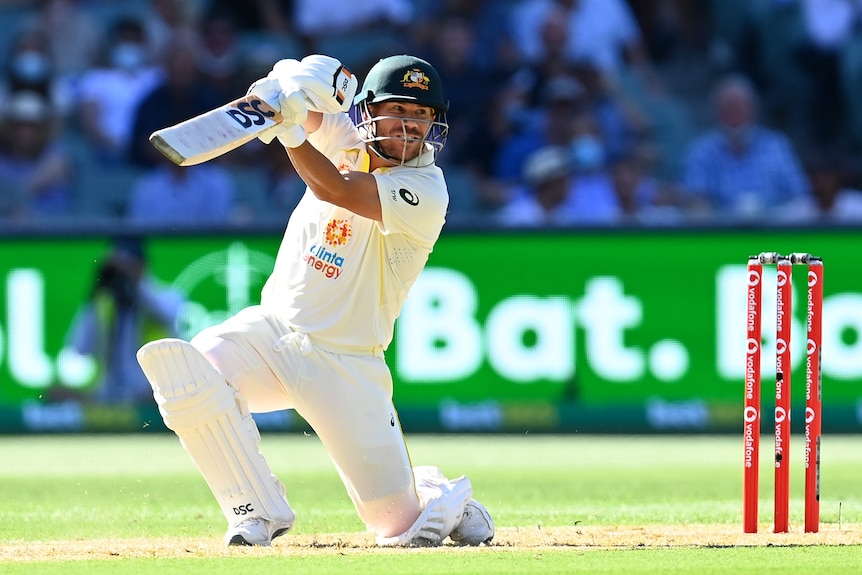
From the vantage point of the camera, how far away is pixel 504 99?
1203cm

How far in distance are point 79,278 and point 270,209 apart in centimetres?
198

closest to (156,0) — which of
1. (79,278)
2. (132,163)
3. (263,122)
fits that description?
(132,163)

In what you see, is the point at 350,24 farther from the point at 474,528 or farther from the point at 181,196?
the point at 474,528

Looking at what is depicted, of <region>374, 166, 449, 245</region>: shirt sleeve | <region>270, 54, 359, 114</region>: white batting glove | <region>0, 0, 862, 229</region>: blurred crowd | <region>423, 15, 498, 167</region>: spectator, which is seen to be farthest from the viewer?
<region>423, 15, 498, 167</region>: spectator

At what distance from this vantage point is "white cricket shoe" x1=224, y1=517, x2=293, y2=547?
5.04 m

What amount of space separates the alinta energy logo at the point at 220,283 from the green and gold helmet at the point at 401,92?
480 cm

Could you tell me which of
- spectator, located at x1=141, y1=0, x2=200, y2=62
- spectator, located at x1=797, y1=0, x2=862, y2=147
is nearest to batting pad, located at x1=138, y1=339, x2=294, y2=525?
spectator, located at x1=141, y1=0, x2=200, y2=62

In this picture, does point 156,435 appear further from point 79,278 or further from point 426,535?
point 426,535

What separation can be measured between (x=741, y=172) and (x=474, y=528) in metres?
7.02

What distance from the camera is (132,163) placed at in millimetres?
12047

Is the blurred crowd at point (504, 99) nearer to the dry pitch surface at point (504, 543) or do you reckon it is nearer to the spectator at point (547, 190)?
the spectator at point (547, 190)

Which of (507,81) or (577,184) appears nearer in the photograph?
(577,184)

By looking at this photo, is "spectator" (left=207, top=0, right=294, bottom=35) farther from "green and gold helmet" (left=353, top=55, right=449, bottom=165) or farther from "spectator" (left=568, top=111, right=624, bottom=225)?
"green and gold helmet" (left=353, top=55, right=449, bottom=165)

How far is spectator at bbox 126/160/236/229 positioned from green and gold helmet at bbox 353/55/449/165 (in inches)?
228
